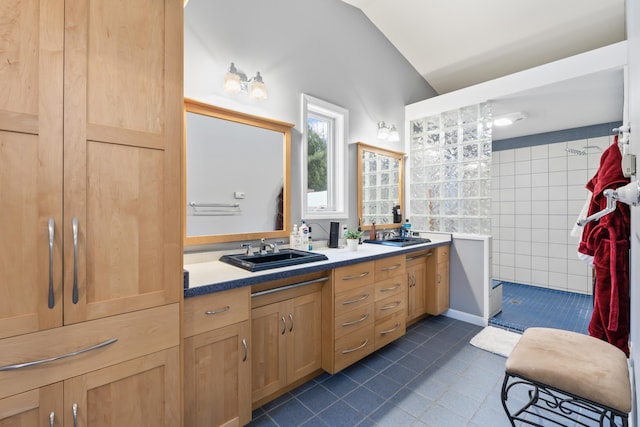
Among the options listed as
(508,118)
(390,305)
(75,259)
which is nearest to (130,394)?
(75,259)

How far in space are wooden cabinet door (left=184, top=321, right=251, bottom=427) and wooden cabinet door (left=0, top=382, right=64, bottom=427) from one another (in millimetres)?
447

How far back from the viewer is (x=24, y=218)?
0.91 m

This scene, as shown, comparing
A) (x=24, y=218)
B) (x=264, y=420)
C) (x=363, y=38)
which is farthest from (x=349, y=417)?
(x=363, y=38)

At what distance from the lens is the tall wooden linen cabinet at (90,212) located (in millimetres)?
Answer: 903

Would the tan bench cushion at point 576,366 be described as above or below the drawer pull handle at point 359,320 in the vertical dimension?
above

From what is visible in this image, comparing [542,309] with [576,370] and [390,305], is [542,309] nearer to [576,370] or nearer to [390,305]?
[390,305]

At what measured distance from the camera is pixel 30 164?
3.02 ft

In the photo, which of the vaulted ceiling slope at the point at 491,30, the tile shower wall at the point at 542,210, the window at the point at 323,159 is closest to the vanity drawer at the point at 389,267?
the window at the point at 323,159

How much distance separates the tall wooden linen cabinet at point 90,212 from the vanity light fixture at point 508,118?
3.56 m

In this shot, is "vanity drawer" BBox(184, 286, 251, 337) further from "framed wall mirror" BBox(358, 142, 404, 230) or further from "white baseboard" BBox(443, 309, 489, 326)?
"white baseboard" BBox(443, 309, 489, 326)

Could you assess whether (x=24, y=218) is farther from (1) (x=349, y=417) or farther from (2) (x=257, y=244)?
(1) (x=349, y=417)

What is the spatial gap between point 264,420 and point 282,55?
262 cm

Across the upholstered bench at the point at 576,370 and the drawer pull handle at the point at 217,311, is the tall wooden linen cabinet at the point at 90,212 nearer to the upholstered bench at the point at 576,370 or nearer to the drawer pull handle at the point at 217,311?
the drawer pull handle at the point at 217,311

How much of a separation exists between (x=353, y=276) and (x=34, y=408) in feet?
5.42
